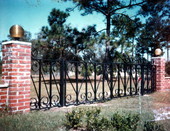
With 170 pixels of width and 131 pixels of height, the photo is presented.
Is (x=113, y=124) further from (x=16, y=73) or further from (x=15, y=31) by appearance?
(x=15, y=31)

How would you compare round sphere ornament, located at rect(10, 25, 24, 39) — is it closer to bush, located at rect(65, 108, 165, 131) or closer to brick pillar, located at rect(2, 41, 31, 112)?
brick pillar, located at rect(2, 41, 31, 112)

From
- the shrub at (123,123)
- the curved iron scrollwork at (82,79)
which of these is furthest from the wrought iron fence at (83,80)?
the shrub at (123,123)

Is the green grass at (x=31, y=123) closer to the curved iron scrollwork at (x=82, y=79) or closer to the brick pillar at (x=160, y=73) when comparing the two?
the curved iron scrollwork at (x=82, y=79)

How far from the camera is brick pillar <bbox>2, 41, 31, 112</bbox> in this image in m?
3.60

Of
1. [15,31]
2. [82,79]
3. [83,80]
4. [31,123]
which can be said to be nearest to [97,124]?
[31,123]

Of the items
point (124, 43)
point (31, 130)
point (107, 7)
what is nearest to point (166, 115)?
point (31, 130)

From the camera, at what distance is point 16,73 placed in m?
3.64

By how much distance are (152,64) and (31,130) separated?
275 inches

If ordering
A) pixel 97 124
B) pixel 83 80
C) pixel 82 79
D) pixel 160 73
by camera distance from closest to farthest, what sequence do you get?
pixel 97 124 → pixel 83 80 → pixel 82 79 → pixel 160 73

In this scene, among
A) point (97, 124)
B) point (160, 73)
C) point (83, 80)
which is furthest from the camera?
point (160, 73)

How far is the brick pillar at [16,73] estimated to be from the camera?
3.60m

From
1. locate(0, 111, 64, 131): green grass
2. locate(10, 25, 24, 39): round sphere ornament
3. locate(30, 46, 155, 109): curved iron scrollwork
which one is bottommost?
locate(0, 111, 64, 131): green grass

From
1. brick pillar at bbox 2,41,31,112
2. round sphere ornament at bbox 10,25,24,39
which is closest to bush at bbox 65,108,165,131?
brick pillar at bbox 2,41,31,112

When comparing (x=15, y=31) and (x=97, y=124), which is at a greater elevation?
(x=15, y=31)
